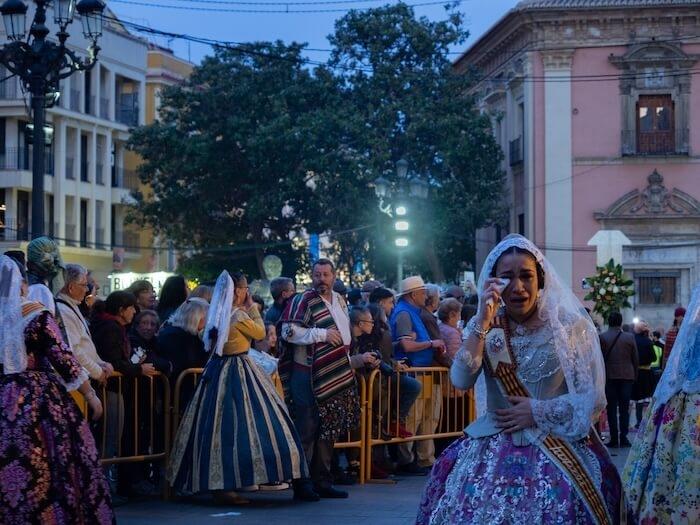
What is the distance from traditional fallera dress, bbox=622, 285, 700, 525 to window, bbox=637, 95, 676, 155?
3740cm

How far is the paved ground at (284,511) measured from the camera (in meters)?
11.0

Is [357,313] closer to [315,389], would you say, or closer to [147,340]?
[315,389]

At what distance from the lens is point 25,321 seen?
8734 mm

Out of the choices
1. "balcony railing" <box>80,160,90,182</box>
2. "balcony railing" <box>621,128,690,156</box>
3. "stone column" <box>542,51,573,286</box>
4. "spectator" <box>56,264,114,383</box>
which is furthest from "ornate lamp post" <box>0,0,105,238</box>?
"balcony railing" <box>80,160,90,182</box>

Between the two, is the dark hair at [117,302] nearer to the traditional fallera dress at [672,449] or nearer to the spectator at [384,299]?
the spectator at [384,299]

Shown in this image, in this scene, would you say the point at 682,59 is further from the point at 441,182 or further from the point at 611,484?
the point at 611,484

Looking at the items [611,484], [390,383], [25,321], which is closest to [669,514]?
[611,484]

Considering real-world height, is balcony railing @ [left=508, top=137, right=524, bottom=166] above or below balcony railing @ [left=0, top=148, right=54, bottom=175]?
below

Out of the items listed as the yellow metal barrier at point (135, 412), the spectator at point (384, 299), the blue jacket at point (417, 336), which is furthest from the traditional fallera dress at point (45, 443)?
the spectator at point (384, 299)

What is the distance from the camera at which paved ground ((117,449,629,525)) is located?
1105 centimetres

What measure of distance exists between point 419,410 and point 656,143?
31012 mm

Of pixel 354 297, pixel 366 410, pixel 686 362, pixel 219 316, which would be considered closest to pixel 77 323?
pixel 219 316

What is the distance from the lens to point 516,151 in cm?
4650

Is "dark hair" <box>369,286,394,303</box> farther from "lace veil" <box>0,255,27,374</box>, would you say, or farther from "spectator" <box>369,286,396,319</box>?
"lace veil" <box>0,255,27,374</box>
